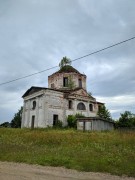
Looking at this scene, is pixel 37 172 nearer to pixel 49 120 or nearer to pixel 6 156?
pixel 6 156

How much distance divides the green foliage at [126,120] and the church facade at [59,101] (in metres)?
5.26

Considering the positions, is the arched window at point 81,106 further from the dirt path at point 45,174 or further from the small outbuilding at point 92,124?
the dirt path at point 45,174

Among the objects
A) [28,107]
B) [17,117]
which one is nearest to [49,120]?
[28,107]


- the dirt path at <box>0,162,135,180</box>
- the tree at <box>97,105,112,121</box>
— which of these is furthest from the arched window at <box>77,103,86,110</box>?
the dirt path at <box>0,162,135,180</box>

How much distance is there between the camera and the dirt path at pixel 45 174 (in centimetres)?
753

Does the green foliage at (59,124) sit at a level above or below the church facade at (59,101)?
below

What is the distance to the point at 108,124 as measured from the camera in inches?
1511

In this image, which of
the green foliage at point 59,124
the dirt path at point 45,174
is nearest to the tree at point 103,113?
the green foliage at point 59,124

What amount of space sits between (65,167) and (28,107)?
118ft

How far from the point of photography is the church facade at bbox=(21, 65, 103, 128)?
40344mm

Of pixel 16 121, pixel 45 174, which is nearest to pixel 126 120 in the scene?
pixel 16 121

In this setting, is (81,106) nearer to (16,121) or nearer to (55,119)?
(55,119)

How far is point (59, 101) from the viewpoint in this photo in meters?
41.8

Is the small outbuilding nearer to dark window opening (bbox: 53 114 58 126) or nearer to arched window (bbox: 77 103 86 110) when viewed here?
dark window opening (bbox: 53 114 58 126)
